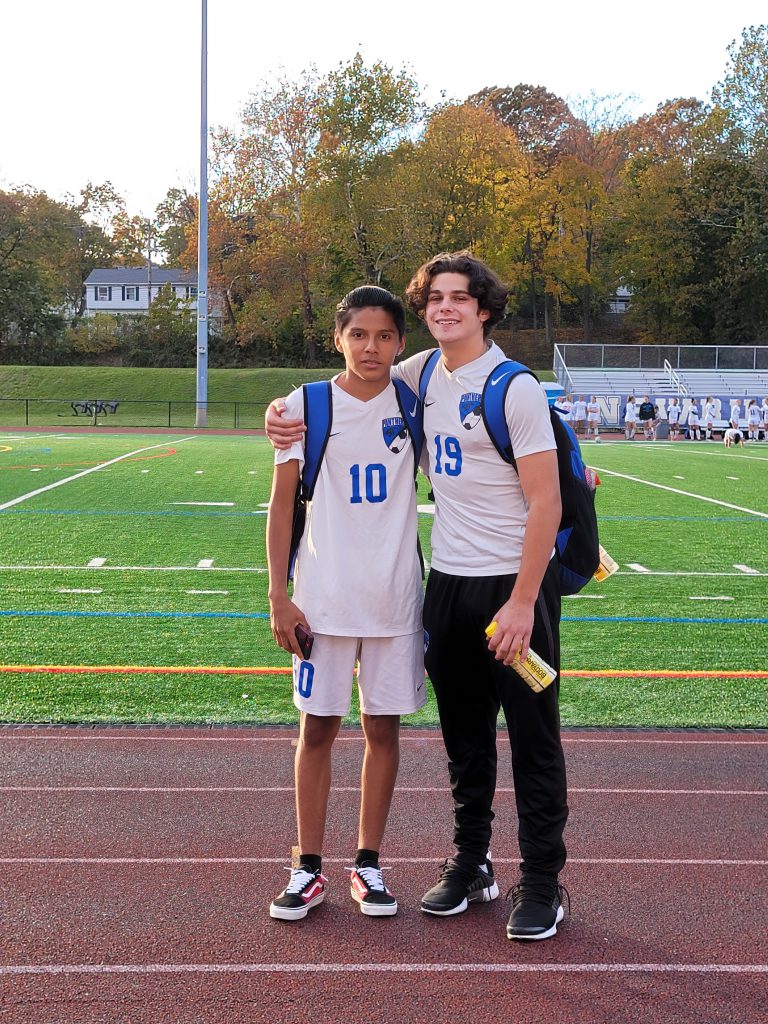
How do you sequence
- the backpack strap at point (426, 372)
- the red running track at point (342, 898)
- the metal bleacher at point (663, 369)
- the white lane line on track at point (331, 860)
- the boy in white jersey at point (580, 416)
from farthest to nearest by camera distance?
the metal bleacher at point (663, 369) < the boy in white jersey at point (580, 416) < the white lane line on track at point (331, 860) < the backpack strap at point (426, 372) < the red running track at point (342, 898)

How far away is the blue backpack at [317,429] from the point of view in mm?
3387

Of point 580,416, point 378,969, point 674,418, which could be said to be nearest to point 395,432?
point 378,969

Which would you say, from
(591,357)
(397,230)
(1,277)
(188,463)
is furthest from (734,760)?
(1,277)

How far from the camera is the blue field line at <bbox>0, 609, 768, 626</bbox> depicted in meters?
7.95

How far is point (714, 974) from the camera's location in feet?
10.1

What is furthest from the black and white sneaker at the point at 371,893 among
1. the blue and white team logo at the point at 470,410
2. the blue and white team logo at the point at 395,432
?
the blue and white team logo at the point at 470,410

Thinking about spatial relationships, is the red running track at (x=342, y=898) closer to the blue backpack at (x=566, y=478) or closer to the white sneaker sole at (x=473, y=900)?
the white sneaker sole at (x=473, y=900)

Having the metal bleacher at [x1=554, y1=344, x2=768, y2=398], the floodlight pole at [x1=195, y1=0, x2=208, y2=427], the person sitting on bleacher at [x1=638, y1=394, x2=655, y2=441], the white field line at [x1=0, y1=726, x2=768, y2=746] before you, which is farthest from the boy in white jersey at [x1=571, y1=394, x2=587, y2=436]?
the white field line at [x1=0, y1=726, x2=768, y2=746]

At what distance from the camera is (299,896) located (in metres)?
3.40

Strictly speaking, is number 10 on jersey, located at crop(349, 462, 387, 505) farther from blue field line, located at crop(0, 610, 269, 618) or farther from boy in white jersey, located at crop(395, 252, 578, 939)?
blue field line, located at crop(0, 610, 269, 618)

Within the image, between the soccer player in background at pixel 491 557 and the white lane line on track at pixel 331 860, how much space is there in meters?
0.45

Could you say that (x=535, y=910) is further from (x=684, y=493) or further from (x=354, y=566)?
(x=684, y=493)

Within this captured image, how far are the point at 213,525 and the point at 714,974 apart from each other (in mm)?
10081

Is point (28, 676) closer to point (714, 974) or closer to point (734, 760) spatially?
point (734, 760)
